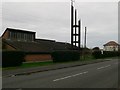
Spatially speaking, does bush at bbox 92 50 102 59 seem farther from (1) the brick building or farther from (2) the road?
(2) the road

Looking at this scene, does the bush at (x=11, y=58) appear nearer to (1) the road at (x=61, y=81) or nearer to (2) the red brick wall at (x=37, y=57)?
(1) the road at (x=61, y=81)

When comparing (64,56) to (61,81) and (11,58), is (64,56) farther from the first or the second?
(61,81)

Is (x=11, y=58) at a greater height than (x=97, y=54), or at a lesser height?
lesser

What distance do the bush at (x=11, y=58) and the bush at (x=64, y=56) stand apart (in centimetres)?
1205

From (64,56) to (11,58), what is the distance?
16.7 metres

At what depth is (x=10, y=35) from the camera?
64625 millimetres

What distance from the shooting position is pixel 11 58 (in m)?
31.9

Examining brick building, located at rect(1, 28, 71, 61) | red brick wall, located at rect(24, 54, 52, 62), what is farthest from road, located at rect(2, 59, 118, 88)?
red brick wall, located at rect(24, 54, 52, 62)

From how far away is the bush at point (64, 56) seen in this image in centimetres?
4516

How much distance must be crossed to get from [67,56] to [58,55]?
334 cm

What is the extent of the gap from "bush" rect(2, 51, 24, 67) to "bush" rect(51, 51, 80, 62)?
1205 cm

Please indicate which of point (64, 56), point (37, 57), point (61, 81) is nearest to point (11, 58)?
point (64, 56)

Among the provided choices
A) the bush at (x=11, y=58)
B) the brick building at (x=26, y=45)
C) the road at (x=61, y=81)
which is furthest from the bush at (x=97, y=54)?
the road at (x=61, y=81)

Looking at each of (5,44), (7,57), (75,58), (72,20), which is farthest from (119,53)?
(7,57)
